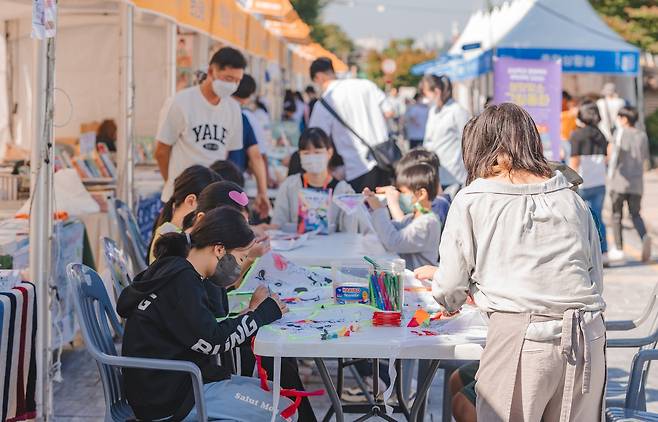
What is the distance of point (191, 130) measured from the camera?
6.87 meters

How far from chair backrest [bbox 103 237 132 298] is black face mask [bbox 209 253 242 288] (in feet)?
3.16

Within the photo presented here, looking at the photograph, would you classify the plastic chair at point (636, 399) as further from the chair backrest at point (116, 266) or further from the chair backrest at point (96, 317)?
the chair backrest at point (116, 266)

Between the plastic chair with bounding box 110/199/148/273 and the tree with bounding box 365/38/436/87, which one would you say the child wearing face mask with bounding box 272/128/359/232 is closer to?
the plastic chair with bounding box 110/199/148/273

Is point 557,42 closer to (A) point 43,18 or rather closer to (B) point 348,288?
(A) point 43,18

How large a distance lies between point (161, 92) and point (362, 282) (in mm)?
7563

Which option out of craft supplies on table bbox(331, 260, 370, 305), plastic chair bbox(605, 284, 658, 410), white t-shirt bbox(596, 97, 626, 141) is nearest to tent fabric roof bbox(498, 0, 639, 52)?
white t-shirt bbox(596, 97, 626, 141)

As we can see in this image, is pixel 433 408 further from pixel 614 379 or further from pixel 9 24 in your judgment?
pixel 9 24

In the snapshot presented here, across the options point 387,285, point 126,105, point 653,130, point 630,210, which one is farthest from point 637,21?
point 387,285

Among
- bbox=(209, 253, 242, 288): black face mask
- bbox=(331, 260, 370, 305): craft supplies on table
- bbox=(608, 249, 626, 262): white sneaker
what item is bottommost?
bbox=(608, 249, 626, 262): white sneaker

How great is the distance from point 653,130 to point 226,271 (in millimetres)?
23937

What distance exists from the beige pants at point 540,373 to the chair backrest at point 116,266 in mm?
2054

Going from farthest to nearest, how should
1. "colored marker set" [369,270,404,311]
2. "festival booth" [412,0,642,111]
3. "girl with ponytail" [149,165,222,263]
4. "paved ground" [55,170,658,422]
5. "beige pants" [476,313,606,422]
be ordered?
1. "festival booth" [412,0,642,111]
2. "paved ground" [55,170,658,422]
3. "girl with ponytail" [149,165,222,263]
4. "colored marker set" [369,270,404,311]
5. "beige pants" [476,313,606,422]

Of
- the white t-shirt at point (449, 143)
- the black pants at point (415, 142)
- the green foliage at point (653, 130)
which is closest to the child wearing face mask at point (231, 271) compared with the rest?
the white t-shirt at point (449, 143)

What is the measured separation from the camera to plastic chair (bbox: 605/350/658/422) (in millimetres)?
3754
